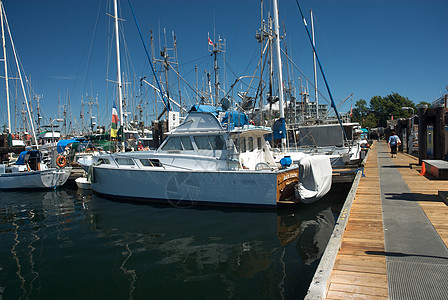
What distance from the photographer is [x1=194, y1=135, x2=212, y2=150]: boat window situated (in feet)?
36.7

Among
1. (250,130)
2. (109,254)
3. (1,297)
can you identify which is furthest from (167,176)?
(1,297)

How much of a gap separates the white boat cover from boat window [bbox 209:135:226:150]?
3.02 metres

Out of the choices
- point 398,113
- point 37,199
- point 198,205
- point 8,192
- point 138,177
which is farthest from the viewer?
point 398,113

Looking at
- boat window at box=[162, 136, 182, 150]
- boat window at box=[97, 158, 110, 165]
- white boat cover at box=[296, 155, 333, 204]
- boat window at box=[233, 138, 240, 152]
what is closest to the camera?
white boat cover at box=[296, 155, 333, 204]

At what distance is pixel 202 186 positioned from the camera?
1038cm

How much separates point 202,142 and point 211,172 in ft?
5.34

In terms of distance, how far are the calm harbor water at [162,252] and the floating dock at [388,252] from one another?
Answer: 1243 mm

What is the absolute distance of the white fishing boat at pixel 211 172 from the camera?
9695mm

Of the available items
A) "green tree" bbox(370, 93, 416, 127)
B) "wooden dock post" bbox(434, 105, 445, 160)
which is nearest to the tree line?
"green tree" bbox(370, 93, 416, 127)

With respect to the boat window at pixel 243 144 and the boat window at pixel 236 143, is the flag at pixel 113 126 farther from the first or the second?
the boat window at pixel 243 144

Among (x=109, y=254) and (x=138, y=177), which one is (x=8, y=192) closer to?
(x=138, y=177)

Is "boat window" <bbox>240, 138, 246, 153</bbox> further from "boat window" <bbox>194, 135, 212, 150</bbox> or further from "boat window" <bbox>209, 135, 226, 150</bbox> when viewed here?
"boat window" <bbox>194, 135, 212, 150</bbox>

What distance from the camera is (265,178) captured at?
A: 9656 millimetres

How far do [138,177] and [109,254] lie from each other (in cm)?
510
